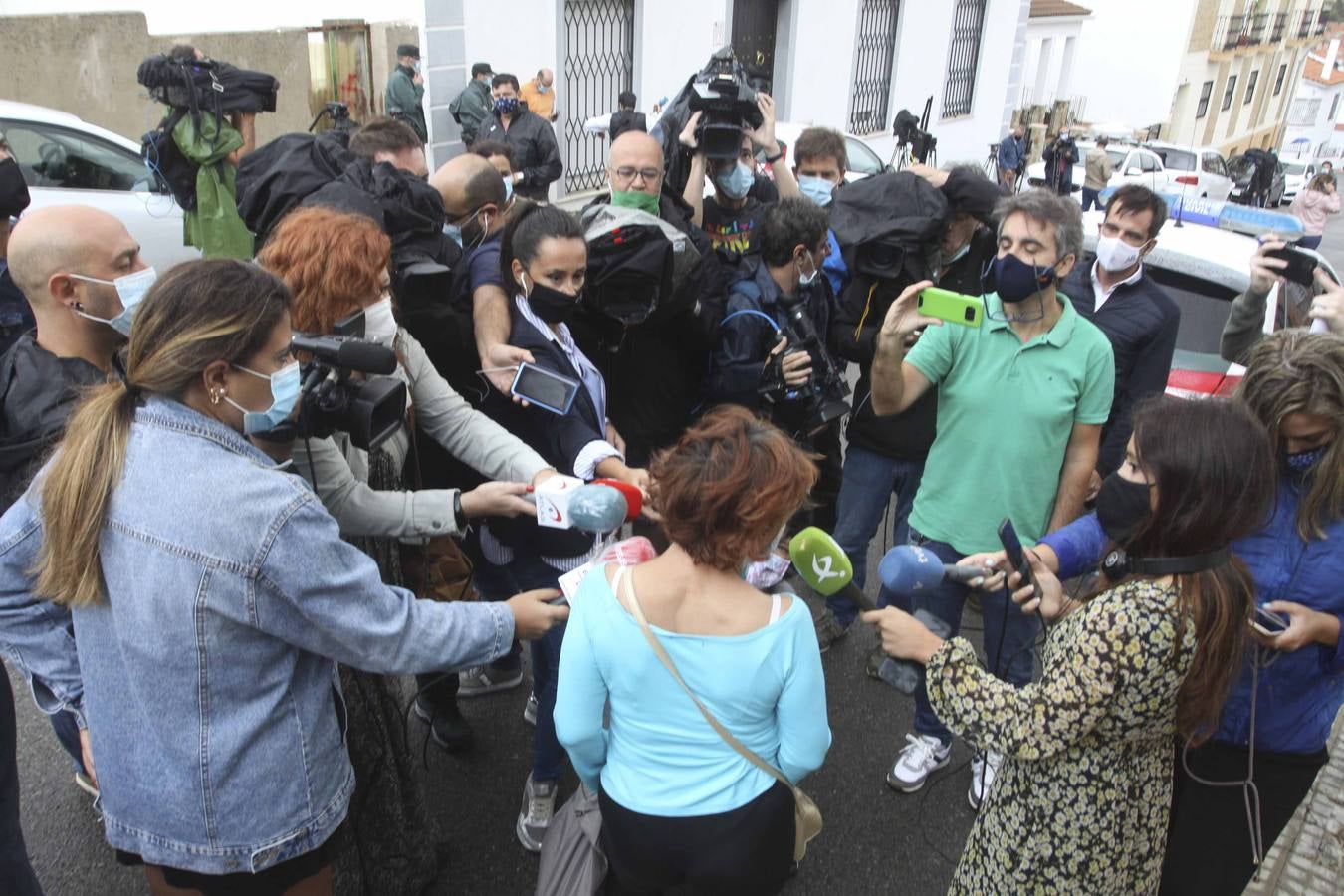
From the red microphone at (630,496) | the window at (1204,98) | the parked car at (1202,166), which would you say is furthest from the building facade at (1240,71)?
the red microphone at (630,496)

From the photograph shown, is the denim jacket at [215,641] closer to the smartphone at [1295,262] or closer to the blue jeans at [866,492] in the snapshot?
the blue jeans at [866,492]

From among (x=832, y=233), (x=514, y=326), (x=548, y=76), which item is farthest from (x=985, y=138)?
(x=514, y=326)

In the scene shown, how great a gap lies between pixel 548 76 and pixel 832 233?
8.00 m

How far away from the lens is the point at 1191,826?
Answer: 2242mm

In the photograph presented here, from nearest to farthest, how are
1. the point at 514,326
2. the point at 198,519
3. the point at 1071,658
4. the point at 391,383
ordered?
the point at 198,519 → the point at 1071,658 → the point at 391,383 → the point at 514,326

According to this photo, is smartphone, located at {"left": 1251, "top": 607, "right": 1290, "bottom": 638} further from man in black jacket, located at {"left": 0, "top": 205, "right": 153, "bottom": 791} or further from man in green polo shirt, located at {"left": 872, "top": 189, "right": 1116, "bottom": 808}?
man in black jacket, located at {"left": 0, "top": 205, "right": 153, "bottom": 791}

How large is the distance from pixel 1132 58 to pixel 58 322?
3543cm

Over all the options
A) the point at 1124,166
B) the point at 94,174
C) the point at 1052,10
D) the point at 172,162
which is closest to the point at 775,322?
the point at 172,162

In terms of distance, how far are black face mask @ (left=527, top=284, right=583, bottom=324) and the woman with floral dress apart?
1314mm

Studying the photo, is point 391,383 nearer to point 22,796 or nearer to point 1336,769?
point 22,796

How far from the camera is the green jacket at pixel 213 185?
5414 mm

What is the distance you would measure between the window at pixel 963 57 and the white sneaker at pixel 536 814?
1868 cm

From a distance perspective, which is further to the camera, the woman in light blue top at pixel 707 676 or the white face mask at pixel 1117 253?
the white face mask at pixel 1117 253

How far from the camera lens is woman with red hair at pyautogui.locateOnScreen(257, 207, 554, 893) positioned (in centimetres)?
224
